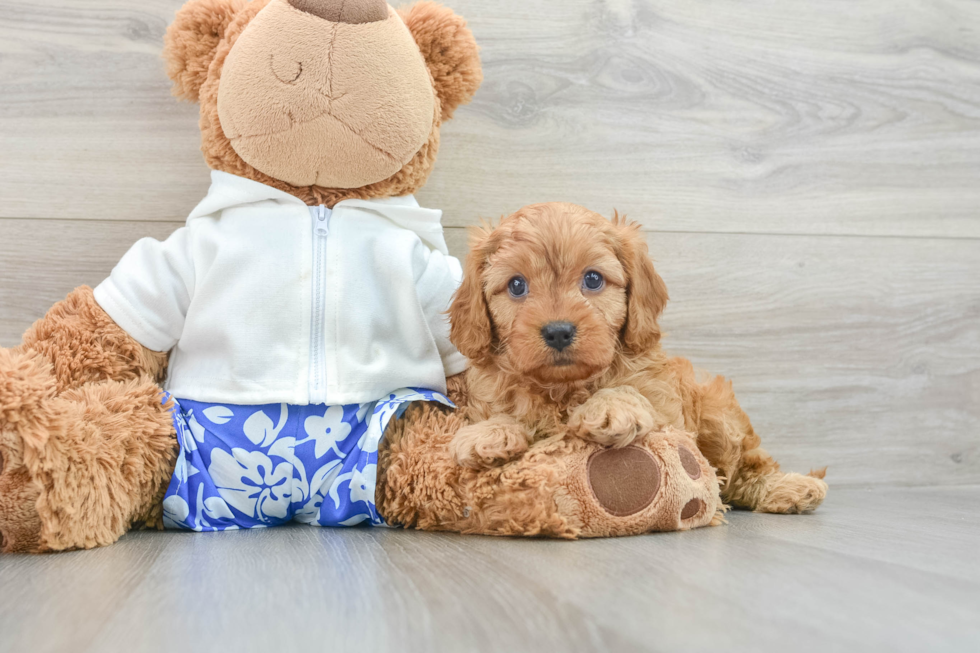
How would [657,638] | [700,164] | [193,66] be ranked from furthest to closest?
[700,164] < [193,66] < [657,638]

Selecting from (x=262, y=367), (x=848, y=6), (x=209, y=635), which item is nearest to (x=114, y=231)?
(x=262, y=367)

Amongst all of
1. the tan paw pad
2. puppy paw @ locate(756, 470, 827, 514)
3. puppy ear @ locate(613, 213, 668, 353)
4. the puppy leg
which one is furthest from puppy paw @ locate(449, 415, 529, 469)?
puppy paw @ locate(756, 470, 827, 514)

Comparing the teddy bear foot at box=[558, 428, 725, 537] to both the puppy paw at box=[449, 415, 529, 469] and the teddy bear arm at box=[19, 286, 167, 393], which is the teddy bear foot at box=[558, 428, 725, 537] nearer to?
the puppy paw at box=[449, 415, 529, 469]

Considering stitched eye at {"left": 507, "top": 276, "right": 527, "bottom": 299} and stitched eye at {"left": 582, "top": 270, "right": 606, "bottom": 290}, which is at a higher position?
stitched eye at {"left": 582, "top": 270, "right": 606, "bottom": 290}

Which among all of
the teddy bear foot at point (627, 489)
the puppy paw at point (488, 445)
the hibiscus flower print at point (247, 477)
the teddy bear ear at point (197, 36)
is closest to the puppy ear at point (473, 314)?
the puppy paw at point (488, 445)

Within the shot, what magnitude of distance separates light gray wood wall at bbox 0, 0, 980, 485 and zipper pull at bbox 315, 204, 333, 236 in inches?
13.4

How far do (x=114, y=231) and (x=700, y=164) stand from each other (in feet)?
3.96

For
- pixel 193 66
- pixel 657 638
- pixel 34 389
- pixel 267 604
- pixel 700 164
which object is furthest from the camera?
pixel 700 164

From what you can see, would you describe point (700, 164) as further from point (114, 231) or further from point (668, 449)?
point (114, 231)

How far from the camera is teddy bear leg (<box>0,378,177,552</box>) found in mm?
981

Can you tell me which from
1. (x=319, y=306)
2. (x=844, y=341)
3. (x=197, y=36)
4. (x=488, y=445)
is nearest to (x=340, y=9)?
(x=197, y=36)

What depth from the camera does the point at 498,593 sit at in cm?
77

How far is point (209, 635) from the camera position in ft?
2.19

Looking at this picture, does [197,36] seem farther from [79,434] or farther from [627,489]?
[627,489]
